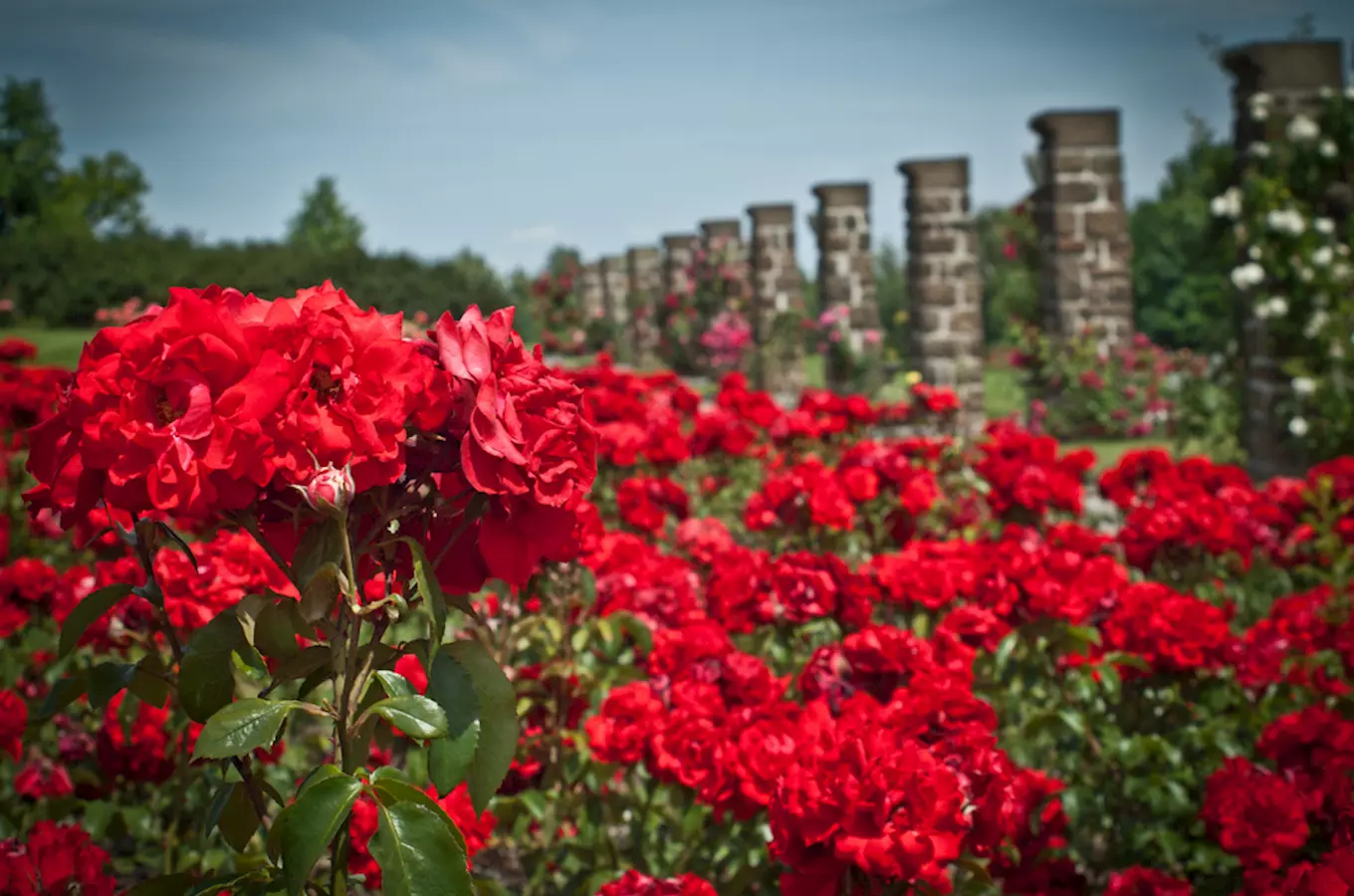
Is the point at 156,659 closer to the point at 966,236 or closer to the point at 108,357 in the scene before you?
the point at 108,357

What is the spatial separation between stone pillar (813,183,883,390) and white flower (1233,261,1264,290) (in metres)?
6.39

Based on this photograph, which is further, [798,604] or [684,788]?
[798,604]

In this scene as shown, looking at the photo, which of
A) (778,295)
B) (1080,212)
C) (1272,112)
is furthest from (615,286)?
(1272,112)

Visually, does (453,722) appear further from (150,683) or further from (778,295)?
(778,295)

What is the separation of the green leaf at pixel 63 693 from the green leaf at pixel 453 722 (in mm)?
526

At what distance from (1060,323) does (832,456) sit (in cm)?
513

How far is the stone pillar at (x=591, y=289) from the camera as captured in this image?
28812 mm

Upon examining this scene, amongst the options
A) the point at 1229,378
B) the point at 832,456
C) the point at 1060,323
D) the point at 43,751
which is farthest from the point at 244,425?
the point at 1060,323

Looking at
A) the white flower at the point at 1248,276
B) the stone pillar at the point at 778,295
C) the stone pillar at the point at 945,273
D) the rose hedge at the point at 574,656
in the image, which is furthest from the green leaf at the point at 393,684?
the stone pillar at the point at 778,295

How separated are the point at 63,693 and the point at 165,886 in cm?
30

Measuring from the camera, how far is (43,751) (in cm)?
315

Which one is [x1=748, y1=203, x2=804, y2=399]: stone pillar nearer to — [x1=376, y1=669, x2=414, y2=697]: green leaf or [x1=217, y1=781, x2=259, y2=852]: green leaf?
[x1=217, y1=781, x2=259, y2=852]: green leaf

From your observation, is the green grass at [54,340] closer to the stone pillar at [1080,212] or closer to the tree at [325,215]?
the stone pillar at [1080,212]

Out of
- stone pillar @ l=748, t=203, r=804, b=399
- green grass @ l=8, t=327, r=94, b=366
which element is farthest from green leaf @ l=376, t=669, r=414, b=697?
green grass @ l=8, t=327, r=94, b=366
